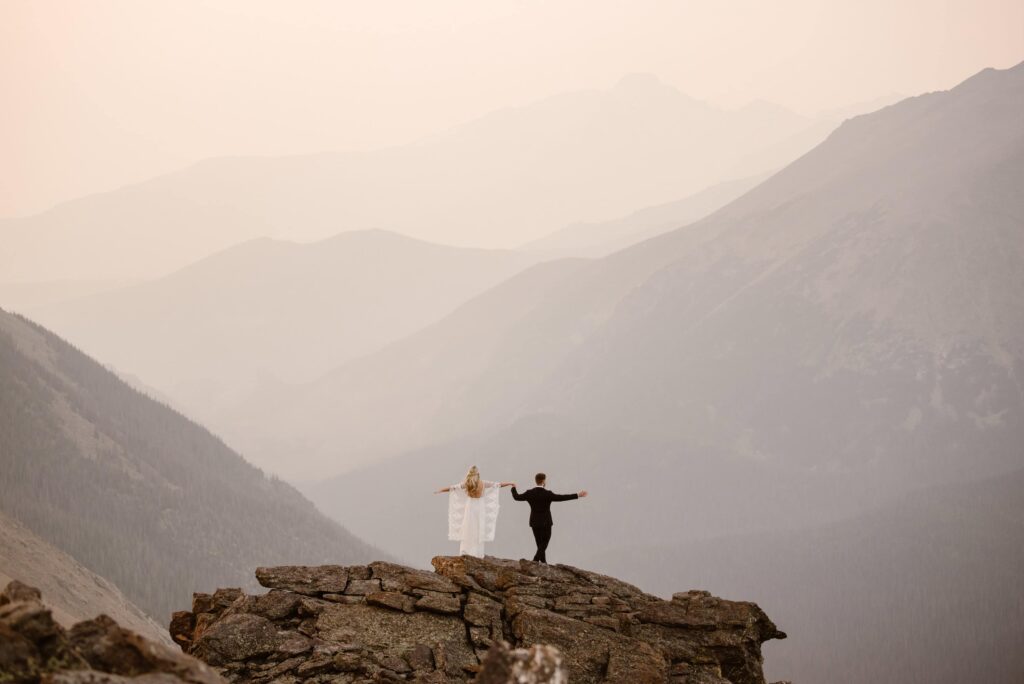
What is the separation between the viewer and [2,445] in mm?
176250

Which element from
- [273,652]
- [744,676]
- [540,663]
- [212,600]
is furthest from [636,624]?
[540,663]

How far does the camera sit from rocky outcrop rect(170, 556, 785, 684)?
87.4 feet

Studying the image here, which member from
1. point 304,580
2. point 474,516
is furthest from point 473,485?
point 304,580

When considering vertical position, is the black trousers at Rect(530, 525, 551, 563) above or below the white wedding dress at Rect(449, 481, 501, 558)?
below

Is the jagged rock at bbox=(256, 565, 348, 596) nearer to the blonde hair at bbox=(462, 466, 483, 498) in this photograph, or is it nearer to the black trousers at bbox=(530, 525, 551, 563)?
the blonde hair at bbox=(462, 466, 483, 498)

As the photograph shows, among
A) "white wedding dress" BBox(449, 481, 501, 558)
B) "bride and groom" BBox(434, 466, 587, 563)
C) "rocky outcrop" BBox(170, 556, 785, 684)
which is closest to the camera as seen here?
"rocky outcrop" BBox(170, 556, 785, 684)

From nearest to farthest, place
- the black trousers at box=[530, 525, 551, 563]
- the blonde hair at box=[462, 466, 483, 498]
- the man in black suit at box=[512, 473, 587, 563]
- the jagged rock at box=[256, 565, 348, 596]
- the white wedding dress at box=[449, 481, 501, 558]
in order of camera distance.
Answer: the jagged rock at box=[256, 565, 348, 596] → the man in black suit at box=[512, 473, 587, 563] → the black trousers at box=[530, 525, 551, 563] → the blonde hair at box=[462, 466, 483, 498] → the white wedding dress at box=[449, 481, 501, 558]

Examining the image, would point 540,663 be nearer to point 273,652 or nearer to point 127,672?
point 127,672

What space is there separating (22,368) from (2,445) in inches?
725

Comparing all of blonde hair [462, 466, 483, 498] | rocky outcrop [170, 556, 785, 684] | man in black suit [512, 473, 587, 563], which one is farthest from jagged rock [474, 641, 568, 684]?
blonde hair [462, 466, 483, 498]

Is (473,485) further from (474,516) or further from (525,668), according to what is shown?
(525,668)

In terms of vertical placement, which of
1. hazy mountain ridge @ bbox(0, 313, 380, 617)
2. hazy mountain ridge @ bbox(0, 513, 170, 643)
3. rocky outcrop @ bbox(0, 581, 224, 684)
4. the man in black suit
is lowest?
rocky outcrop @ bbox(0, 581, 224, 684)

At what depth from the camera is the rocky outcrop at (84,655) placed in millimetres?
15219

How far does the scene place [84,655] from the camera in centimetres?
1656
